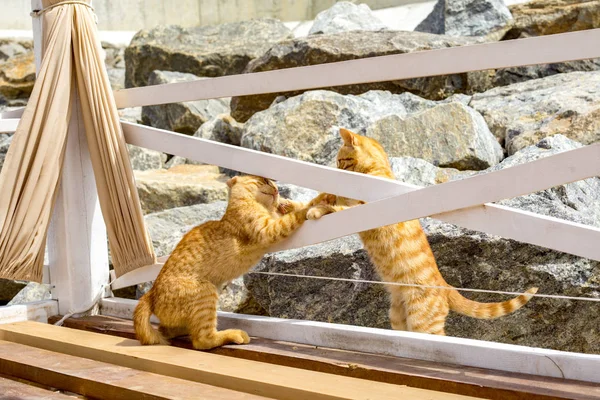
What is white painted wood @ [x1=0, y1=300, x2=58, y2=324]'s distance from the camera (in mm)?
3311

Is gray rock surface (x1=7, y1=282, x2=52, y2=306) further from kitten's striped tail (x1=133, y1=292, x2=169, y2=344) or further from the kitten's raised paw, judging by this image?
the kitten's raised paw

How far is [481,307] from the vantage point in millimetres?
3221

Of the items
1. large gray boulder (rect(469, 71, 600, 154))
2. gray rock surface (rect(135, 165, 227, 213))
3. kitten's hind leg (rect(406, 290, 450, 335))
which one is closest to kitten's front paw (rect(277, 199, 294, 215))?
kitten's hind leg (rect(406, 290, 450, 335))

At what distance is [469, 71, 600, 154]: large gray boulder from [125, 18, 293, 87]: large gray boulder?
4559mm

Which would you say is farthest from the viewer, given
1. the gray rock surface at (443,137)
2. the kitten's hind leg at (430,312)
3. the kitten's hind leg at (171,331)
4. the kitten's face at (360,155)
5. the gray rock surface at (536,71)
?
the gray rock surface at (536,71)

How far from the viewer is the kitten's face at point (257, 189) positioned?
3.16 m

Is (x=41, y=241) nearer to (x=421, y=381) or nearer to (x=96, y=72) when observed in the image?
(x=96, y=72)

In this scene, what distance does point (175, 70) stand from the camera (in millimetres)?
10656

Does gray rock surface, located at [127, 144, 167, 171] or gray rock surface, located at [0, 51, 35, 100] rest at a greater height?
gray rock surface, located at [0, 51, 35, 100]

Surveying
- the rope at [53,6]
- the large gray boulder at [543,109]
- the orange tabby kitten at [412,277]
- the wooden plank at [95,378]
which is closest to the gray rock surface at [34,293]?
the rope at [53,6]

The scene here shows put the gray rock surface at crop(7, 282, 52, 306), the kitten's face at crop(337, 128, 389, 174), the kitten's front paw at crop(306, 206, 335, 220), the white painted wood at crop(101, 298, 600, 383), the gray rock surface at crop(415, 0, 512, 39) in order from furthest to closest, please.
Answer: the gray rock surface at crop(415, 0, 512, 39), the gray rock surface at crop(7, 282, 52, 306), the kitten's face at crop(337, 128, 389, 174), the kitten's front paw at crop(306, 206, 335, 220), the white painted wood at crop(101, 298, 600, 383)

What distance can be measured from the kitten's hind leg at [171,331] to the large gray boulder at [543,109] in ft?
10.3

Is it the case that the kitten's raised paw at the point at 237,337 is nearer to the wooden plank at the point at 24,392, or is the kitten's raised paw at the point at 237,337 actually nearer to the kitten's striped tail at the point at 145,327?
the kitten's striped tail at the point at 145,327

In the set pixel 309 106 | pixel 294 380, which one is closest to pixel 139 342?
pixel 294 380
